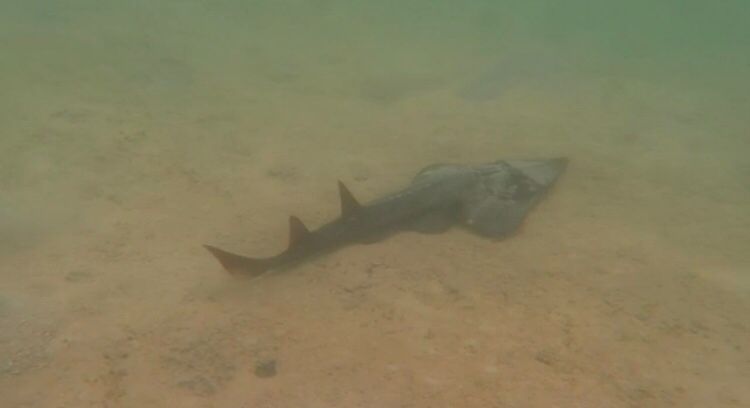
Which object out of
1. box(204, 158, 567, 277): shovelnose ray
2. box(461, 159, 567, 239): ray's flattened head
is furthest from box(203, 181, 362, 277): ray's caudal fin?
box(461, 159, 567, 239): ray's flattened head

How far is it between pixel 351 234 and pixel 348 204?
38cm

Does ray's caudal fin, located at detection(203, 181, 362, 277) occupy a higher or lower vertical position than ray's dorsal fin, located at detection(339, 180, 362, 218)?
lower

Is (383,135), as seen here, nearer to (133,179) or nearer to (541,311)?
(133,179)

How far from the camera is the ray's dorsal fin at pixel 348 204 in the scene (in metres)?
5.99

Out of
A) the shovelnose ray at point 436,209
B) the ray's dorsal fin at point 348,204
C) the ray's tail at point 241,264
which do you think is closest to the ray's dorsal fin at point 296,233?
the shovelnose ray at point 436,209

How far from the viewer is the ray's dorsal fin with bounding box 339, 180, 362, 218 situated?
5.99 m

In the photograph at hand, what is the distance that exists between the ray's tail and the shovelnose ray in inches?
0.4

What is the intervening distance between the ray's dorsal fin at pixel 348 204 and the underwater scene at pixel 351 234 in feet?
0.07

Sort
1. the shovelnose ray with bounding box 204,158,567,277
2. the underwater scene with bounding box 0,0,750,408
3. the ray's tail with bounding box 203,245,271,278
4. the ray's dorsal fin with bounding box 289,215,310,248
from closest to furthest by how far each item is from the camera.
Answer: the underwater scene with bounding box 0,0,750,408, the ray's tail with bounding box 203,245,271,278, the ray's dorsal fin with bounding box 289,215,310,248, the shovelnose ray with bounding box 204,158,567,277

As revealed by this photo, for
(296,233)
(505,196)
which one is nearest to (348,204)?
(296,233)

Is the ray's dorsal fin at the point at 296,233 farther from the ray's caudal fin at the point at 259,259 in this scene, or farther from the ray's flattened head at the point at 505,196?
the ray's flattened head at the point at 505,196

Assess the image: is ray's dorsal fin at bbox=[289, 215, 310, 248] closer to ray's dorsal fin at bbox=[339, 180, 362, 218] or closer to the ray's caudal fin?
the ray's caudal fin

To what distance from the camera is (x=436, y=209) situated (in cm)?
678

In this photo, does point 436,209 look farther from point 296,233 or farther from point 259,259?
point 259,259
